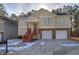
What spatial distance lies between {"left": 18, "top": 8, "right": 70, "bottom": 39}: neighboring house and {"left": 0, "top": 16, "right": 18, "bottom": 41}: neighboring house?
0.07 meters

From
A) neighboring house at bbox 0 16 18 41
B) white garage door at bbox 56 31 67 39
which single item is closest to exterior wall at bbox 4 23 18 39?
neighboring house at bbox 0 16 18 41

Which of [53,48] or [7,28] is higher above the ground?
[7,28]

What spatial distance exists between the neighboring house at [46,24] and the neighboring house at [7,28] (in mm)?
66

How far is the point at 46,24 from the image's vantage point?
11.6ft

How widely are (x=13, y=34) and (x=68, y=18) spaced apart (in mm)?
751

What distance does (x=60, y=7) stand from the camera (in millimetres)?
3492

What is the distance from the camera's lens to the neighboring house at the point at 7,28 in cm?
351

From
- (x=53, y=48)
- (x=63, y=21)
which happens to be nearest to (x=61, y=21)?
(x=63, y=21)

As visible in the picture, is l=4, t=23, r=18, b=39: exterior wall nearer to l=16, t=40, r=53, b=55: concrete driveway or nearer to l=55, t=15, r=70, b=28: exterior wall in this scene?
l=16, t=40, r=53, b=55: concrete driveway

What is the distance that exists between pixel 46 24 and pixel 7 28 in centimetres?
52

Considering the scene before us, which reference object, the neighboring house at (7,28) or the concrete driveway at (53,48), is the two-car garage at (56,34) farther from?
the neighboring house at (7,28)

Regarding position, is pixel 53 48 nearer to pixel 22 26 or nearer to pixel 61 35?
pixel 61 35
